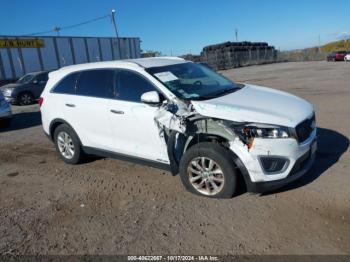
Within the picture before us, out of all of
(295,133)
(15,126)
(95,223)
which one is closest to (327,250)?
(295,133)

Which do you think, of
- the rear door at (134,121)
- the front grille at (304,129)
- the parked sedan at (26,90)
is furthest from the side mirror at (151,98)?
the parked sedan at (26,90)

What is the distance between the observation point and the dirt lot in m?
3.48

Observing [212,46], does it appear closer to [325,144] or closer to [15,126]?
[15,126]

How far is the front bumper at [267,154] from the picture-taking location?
3957 mm

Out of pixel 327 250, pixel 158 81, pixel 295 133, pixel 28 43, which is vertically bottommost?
pixel 327 250

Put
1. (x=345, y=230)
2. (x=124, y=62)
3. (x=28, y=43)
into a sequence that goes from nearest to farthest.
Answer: (x=345, y=230) < (x=124, y=62) < (x=28, y=43)

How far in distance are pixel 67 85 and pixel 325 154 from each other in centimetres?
432

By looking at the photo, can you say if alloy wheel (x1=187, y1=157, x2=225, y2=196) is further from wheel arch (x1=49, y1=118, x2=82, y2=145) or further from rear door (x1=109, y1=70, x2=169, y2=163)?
wheel arch (x1=49, y1=118, x2=82, y2=145)

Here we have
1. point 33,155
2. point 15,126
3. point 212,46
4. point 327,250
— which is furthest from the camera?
→ point 212,46

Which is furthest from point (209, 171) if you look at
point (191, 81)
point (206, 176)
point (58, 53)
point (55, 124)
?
point (58, 53)

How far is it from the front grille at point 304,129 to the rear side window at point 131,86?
1.89 meters

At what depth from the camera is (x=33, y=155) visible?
7.25 m

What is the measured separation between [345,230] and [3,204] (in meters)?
4.21

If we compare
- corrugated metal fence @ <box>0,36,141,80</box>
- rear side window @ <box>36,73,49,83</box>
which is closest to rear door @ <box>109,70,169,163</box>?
rear side window @ <box>36,73,49,83</box>
